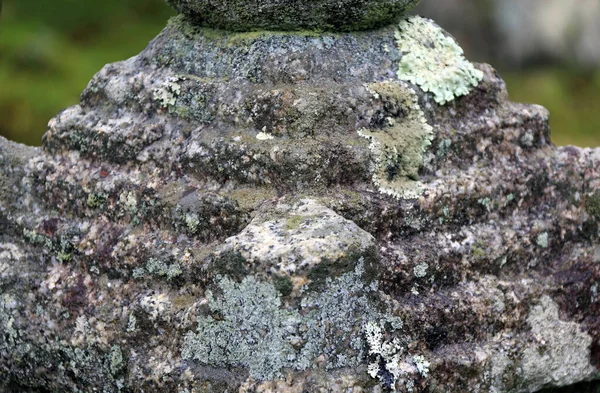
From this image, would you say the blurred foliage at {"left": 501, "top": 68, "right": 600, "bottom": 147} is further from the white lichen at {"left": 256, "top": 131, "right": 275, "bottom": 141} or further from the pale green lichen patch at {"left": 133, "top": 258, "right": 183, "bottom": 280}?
the pale green lichen patch at {"left": 133, "top": 258, "right": 183, "bottom": 280}

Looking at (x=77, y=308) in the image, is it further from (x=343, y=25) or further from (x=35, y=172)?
(x=343, y=25)

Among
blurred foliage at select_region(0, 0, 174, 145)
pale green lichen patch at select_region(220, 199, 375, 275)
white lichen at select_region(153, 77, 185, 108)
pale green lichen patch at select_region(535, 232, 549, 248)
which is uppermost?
blurred foliage at select_region(0, 0, 174, 145)

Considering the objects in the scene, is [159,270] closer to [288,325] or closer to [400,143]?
[288,325]

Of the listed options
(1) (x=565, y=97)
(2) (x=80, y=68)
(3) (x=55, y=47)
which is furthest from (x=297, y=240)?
(1) (x=565, y=97)

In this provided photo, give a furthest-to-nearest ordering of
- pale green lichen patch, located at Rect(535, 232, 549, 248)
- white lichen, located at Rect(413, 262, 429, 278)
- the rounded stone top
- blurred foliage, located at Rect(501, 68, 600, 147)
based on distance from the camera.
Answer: blurred foliage, located at Rect(501, 68, 600, 147)
pale green lichen patch, located at Rect(535, 232, 549, 248)
the rounded stone top
white lichen, located at Rect(413, 262, 429, 278)

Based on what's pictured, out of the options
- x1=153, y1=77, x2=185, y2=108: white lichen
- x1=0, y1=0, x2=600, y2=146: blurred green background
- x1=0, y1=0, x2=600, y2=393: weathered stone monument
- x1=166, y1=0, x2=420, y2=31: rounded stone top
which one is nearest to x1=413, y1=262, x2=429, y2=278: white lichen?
x1=0, y1=0, x2=600, y2=393: weathered stone monument

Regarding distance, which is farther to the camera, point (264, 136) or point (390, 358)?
point (264, 136)

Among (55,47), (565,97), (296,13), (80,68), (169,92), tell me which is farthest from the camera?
(565,97)
